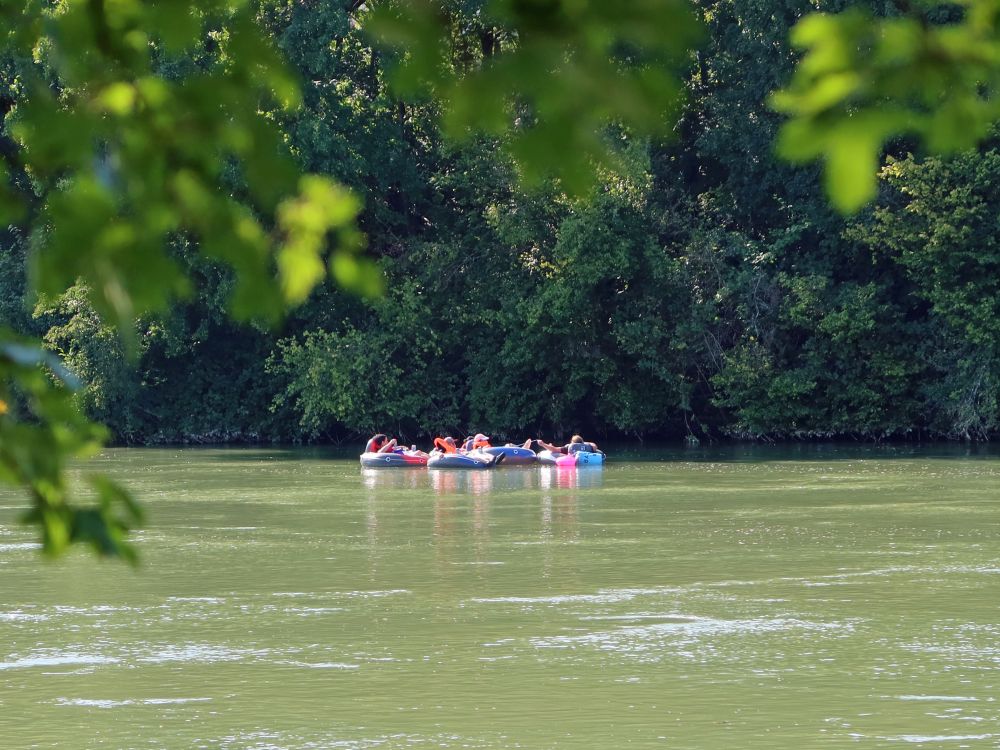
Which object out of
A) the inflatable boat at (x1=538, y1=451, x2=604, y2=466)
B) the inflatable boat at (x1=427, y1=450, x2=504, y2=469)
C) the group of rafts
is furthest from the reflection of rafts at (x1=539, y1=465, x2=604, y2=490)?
the inflatable boat at (x1=427, y1=450, x2=504, y2=469)

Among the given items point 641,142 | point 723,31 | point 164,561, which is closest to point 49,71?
point 641,142

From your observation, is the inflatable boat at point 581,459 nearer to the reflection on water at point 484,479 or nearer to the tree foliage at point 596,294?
the reflection on water at point 484,479

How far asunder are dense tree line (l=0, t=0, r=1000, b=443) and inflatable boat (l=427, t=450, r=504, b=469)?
6.54 meters

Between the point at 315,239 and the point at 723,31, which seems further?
the point at 723,31

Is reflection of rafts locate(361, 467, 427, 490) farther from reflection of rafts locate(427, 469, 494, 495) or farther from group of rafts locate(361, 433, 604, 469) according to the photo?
group of rafts locate(361, 433, 604, 469)

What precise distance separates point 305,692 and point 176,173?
8.58 m

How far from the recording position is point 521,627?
521 inches

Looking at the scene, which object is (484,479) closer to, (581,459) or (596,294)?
(581,459)

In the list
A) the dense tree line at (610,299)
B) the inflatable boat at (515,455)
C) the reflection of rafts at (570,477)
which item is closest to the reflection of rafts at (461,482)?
the reflection of rafts at (570,477)

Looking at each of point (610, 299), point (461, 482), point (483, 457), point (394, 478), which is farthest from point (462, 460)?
point (610, 299)

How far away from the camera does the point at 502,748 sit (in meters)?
9.40

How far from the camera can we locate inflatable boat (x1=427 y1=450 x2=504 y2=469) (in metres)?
33.6

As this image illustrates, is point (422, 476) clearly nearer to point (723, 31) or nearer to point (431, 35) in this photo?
point (723, 31)

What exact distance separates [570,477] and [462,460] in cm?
402
